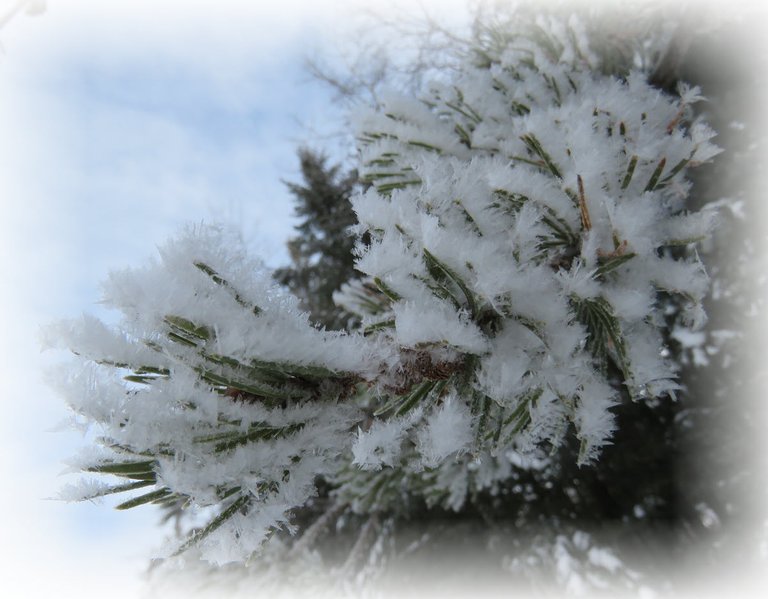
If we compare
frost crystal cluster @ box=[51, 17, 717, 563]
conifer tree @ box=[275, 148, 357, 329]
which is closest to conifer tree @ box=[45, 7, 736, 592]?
frost crystal cluster @ box=[51, 17, 717, 563]

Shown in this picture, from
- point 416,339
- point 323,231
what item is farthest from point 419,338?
point 323,231

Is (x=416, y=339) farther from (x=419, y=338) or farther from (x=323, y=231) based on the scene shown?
(x=323, y=231)

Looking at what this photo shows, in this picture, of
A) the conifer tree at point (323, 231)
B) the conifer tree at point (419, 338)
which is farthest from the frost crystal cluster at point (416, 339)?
the conifer tree at point (323, 231)

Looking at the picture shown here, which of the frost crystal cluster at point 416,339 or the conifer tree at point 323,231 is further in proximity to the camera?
the conifer tree at point 323,231

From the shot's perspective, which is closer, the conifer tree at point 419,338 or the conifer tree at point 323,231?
the conifer tree at point 419,338

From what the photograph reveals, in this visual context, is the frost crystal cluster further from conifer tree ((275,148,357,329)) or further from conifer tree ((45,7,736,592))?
conifer tree ((275,148,357,329))

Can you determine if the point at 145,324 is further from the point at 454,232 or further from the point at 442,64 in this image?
the point at 442,64

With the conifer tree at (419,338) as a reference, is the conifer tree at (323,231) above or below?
above

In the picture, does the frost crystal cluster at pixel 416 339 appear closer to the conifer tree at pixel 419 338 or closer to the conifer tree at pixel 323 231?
the conifer tree at pixel 419 338

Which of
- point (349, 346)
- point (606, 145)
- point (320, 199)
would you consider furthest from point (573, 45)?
point (320, 199)
